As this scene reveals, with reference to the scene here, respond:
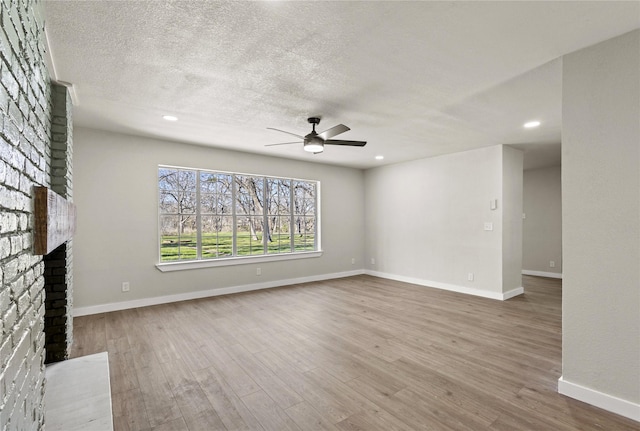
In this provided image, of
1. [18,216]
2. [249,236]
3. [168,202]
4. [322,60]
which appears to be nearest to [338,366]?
[18,216]

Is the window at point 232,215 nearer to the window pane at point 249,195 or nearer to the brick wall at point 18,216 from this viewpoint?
the window pane at point 249,195

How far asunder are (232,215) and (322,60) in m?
3.72

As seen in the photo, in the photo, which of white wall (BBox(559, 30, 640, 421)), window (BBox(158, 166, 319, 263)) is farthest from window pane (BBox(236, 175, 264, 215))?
white wall (BBox(559, 30, 640, 421))

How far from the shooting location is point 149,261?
15.1 ft

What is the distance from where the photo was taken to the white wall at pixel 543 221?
267 inches

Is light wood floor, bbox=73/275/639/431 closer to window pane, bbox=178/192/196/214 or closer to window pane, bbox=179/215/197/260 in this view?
window pane, bbox=179/215/197/260

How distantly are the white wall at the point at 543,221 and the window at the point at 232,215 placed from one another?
5.04 meters

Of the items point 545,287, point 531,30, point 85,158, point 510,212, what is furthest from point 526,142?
point 85,158

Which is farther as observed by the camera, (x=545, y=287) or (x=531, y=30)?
(x=545, y=287)

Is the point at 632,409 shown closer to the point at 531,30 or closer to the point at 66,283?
the point at 531,30

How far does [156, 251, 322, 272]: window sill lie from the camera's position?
4750mm

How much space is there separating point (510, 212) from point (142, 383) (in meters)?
5.45

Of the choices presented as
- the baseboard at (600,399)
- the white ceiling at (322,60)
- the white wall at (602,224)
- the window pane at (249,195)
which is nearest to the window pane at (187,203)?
the window pane at (249,195)

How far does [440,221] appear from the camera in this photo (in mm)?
5789
